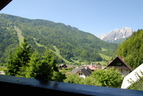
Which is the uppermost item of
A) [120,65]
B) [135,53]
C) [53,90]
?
[135,53]

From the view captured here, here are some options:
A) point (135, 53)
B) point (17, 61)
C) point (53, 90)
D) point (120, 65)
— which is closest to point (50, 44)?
point (135, 53)

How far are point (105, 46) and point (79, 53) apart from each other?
59803 millimetres

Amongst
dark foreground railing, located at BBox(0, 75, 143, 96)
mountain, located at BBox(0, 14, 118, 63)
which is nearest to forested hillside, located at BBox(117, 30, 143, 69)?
dark foreground railing, located at BBox(0, 75, 143, 96)

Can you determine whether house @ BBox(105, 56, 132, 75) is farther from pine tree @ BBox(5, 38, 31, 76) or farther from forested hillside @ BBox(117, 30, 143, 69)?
pine tree @ BBox(5, 38, 31, 76)

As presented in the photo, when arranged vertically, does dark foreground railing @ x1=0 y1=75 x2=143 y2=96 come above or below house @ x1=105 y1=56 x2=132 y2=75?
above

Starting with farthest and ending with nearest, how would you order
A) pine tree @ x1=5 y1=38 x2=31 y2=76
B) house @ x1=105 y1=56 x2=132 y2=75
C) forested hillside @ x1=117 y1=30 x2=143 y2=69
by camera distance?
forested hillside @ x1=117 y1=30 x2=143 y2=69 → house @ x1=105 y1=56 x2=132 y2=75 → pine tree @ x1=5 y1=38 x2=31 y2=76

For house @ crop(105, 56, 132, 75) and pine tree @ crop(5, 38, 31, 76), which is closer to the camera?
pine tree @ crop(5, 38, 31, 76)

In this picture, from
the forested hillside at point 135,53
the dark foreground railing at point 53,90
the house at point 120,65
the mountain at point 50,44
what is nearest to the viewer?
the dark foreground railing at point 53,90

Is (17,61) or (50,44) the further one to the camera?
(50,44)

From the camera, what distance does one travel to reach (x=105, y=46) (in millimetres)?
179375

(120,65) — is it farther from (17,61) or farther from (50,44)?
(50,44)

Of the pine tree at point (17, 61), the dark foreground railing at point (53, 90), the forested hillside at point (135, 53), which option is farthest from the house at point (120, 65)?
the dark foreground railing at point (53, 90)

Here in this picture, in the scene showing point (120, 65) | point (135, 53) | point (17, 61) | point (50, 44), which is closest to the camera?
point (17, 61)

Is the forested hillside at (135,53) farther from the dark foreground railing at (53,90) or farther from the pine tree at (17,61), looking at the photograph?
the dark foreground railing at (53,90)
